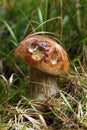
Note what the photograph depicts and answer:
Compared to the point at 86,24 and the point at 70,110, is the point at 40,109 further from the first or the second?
the point at 86,24

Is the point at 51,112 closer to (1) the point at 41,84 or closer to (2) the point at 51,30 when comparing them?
(1) the point at 41,84

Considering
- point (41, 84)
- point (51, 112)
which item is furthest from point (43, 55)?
point (51, 112)

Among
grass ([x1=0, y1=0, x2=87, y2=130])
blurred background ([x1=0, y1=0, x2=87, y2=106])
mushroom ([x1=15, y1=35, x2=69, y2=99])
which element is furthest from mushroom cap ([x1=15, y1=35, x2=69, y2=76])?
blurred background ([x1=0, y1=0, x2=87, y2=106])

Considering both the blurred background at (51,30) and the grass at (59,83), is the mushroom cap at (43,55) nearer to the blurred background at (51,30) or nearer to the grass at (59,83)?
the grass at (59,83)

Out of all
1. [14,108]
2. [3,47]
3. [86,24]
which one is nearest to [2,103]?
[14,108]

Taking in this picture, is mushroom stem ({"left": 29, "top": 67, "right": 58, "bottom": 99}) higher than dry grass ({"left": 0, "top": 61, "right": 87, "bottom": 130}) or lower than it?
higher

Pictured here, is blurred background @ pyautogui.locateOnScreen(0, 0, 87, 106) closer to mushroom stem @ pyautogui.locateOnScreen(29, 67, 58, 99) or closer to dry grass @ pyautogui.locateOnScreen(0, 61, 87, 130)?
mushroom stem @ pyautogui.locateOnScreen(29, 67, 58, 99)
